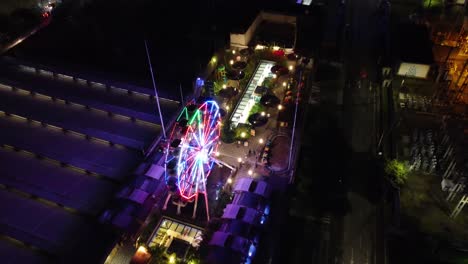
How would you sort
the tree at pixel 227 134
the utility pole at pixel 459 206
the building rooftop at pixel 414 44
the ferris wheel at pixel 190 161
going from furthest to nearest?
the building rooftop at pixel 414 44 < the tree at pixel 227 134 < the utility pole at pixel 459 206 < the ferris wheel at pixel 190 161

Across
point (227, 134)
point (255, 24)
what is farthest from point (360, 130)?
point (255, 24)

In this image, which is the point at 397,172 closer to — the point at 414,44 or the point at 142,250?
the point at 414,44

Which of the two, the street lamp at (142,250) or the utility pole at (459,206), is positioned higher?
the utility pole at (459,206)

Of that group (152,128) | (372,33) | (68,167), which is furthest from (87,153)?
(372,33)

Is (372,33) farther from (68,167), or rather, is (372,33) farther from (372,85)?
(68,167)

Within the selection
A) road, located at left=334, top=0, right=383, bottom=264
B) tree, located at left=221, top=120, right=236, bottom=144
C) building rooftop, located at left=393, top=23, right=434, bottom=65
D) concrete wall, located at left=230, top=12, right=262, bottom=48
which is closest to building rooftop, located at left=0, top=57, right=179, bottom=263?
tree, located at left=221, top=120, right=236, bottom=144

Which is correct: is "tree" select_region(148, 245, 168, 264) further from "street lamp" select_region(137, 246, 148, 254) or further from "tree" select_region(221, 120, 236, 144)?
"tree" select_region(221, 120, 236, 144)

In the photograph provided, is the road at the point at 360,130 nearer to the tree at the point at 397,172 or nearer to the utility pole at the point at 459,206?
the tree at the point at 397,172

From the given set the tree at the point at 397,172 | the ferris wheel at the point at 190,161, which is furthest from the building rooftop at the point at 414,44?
the ferris wheel at the point at 190,161

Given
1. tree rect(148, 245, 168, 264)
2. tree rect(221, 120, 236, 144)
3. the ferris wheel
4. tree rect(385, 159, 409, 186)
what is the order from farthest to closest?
tree rect(221, 120, 236, 144), tree rect(385, 159, 409, 186), the ferris wheel, tree rect(148, 245, 168, 264)
